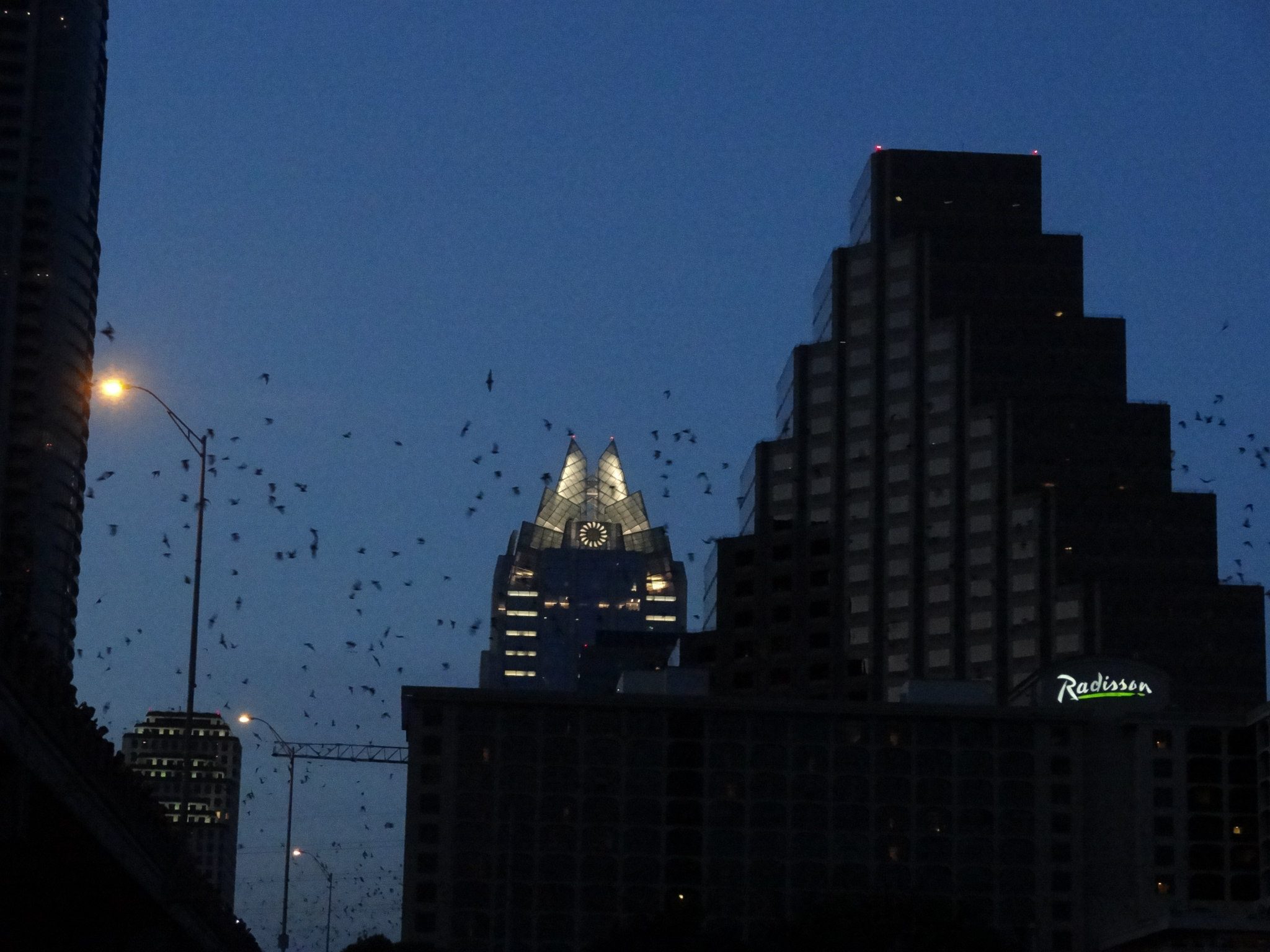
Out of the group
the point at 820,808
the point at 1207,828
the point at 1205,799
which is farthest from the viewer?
the point at 820,808

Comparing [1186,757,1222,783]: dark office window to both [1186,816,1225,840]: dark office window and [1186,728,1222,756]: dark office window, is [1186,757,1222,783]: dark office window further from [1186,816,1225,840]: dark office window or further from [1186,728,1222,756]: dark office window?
[1186,816,1225,840]: dark office window

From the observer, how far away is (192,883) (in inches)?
2815

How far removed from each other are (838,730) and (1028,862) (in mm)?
18090

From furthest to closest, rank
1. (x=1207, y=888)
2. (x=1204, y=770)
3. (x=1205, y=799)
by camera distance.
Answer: (x=1204, y=770)
(x=1205, y=799)
(x=1207, y=888)

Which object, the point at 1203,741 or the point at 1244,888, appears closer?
the point at 1244,888

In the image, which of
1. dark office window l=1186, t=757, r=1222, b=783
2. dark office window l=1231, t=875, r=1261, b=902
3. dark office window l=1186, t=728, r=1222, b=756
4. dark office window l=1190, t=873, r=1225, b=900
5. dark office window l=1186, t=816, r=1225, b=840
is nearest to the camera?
dark office window l=1190, t=873, r=1225, b=900

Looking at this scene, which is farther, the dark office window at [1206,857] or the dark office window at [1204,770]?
the dark office window at [1204,770]

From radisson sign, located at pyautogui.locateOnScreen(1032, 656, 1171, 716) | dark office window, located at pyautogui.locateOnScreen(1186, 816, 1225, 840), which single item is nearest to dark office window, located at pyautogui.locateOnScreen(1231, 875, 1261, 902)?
dark office window, located at pyautogui.locateOnScreen(1186, 816, 1225, 840)

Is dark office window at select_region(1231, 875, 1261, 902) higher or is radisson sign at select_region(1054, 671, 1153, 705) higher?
radisson sign at select_region(1054, 671, 1153, 705)

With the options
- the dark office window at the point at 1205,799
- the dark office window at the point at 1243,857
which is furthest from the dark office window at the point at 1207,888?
the dark office window at the point at 1205,799

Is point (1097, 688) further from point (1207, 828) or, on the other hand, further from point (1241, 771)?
point (1207, 828)

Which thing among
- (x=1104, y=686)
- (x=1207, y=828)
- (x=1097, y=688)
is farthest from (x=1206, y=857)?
(x=1097, y=688)

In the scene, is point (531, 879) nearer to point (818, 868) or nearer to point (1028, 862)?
point (818, 868)

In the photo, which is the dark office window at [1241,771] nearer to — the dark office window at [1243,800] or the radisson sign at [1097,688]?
the dark office window at [1243,800]
